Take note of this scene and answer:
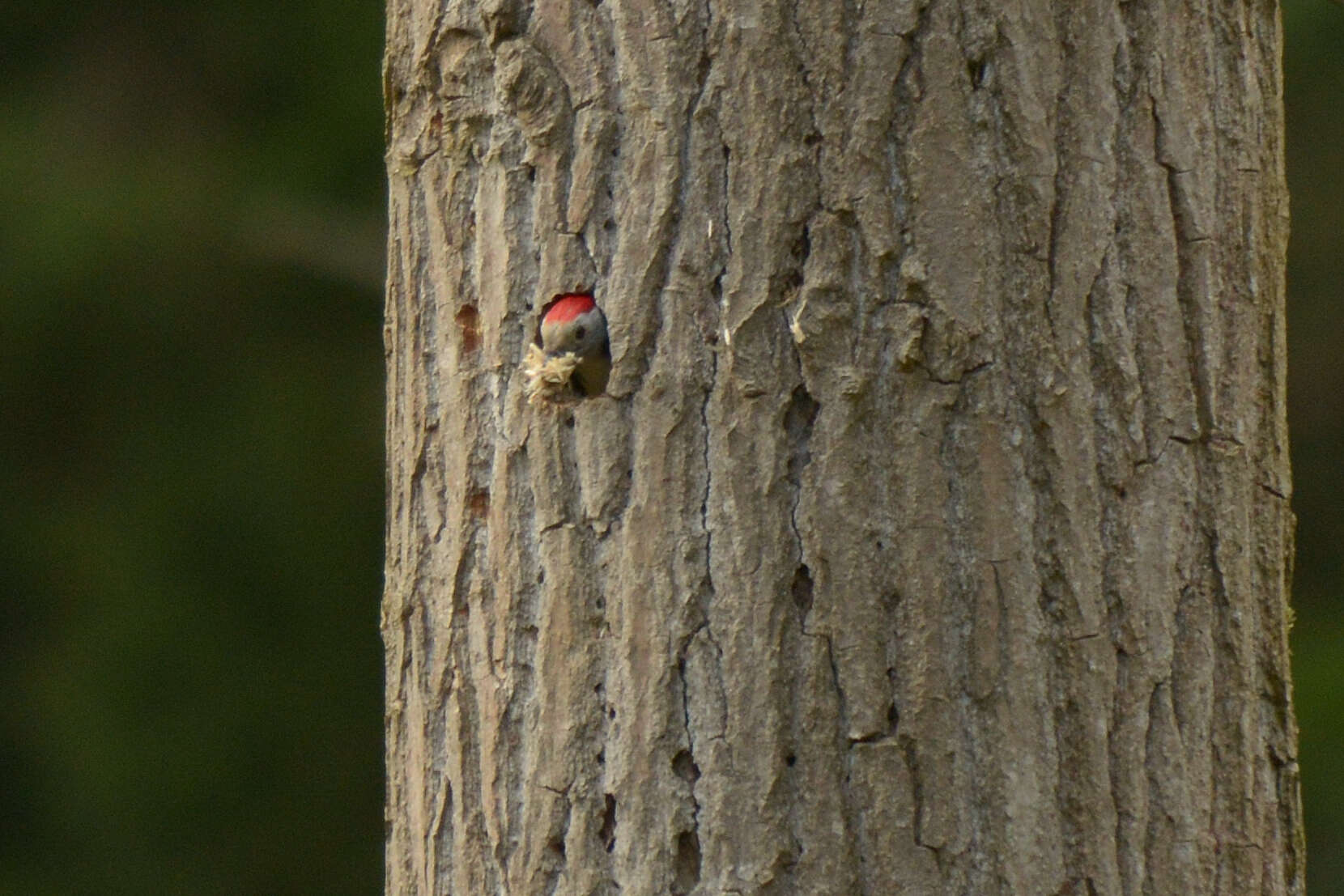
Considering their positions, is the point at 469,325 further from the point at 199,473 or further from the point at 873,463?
the point at 199,473

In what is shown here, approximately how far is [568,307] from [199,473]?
272cm

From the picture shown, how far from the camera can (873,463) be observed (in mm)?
1148

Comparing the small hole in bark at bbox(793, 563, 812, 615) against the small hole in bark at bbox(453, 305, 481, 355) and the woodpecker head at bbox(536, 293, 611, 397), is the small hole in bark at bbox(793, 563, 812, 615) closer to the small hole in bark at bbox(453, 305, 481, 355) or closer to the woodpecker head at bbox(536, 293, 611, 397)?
the woodpecker head at bbox(536, 293, 611, 397)

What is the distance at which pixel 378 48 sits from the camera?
149 inches

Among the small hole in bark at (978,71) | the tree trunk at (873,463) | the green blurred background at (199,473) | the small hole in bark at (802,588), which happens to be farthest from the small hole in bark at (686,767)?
the green blurred background at (199,473)

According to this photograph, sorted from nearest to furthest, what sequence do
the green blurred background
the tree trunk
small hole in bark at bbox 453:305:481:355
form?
the tree trunk
small hole in bark at bbox 453:305:481:355
the green blurred background

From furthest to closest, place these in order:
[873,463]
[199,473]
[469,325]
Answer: [199,473] < [469,325] < [873,463]

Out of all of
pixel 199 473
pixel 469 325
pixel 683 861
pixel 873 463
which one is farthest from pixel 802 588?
pixel 199 473

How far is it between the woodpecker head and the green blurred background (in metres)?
2.59

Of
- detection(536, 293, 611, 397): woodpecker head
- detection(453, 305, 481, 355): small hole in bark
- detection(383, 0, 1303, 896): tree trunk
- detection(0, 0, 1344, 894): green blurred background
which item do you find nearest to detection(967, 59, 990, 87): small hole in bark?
detection(383, 0, 1303, 896): tree trunk

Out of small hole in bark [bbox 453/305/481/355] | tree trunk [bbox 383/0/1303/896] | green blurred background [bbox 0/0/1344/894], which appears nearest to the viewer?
tree trunk [bbox 383/0/1303/896]

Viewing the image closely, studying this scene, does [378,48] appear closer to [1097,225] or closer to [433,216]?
[433,216]

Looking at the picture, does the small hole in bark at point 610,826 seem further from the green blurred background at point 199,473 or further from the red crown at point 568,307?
the green blurred background at point 199,473

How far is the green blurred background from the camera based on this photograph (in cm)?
362
